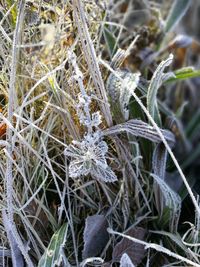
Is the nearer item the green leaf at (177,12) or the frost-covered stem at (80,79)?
the frost-covered stem at (80,79)

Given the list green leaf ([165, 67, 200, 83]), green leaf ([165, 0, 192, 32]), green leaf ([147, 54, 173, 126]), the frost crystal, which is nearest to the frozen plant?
the frost crystal

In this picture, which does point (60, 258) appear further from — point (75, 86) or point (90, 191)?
point (75, 86)

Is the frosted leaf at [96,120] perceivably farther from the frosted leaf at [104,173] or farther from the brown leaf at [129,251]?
the brown leaf at [129,251]

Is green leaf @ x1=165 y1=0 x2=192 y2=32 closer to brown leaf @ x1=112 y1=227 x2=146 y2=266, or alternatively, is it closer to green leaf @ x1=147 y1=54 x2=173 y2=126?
green leaf @ x1=147 y1=54 x2=173 y2=126

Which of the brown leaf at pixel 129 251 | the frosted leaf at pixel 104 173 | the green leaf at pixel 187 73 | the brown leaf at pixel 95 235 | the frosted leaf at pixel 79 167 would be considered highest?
the green leaf at pixel 187 73

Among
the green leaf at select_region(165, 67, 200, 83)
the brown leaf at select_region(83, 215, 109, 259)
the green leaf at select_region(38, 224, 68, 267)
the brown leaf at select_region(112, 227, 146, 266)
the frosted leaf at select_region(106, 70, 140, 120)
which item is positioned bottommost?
the brown leaf at select_region(112, 227, 146, 266)

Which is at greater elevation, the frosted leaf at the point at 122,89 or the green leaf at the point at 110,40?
the green leaf at the point at 110,40

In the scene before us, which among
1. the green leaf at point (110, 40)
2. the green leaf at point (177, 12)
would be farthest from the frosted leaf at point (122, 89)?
the green leaf at point (177, 12)

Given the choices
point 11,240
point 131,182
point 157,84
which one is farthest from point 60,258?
point 157,84

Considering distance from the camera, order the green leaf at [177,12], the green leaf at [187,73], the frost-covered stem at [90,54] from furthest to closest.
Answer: the green leaf at [177,12] → the green leaf at [187,73] → the frost-covered stem at [90,54]
